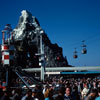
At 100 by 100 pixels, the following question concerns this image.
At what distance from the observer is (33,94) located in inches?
291

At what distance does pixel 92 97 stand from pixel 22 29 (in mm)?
108907

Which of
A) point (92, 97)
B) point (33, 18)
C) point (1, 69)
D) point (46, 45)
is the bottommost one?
point (92, 97)

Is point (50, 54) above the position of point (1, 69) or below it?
above

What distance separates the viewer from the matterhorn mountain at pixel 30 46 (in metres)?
82.5

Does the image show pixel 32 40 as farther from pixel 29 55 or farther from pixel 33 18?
pixel 33 18

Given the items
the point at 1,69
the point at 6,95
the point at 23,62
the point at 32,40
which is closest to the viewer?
the point at 6,95

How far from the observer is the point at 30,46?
91.0 meters

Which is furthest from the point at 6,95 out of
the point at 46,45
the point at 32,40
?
the point at 46,45

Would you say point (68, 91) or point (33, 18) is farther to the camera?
point (33, 18)

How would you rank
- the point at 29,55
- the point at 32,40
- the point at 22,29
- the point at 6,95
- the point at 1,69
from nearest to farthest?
the point at 6,95 → the point at 1,69 → the point at 29,55 → the point at 32,40 → the point at 22,29

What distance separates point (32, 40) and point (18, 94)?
97.3 m

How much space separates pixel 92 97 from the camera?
6.61 meters

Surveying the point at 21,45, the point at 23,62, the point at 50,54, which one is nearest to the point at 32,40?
the point at 50,54

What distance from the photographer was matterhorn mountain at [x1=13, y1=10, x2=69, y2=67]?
271 ft
